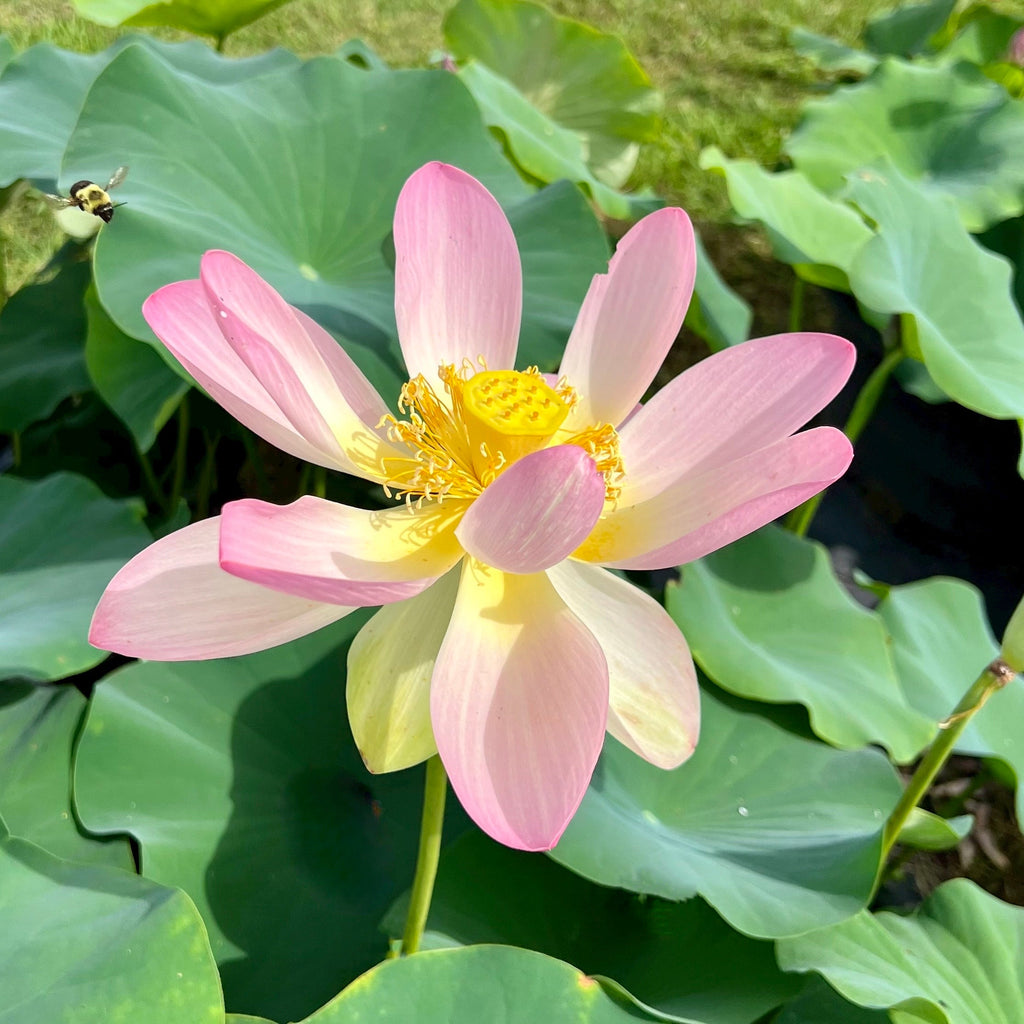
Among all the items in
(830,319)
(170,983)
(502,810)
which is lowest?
(830,319)

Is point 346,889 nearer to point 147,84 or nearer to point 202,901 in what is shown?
point 202,901

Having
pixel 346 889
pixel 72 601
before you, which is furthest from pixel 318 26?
pixel 346 889

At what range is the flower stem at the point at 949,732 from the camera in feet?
2.15

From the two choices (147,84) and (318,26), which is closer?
(147,84)

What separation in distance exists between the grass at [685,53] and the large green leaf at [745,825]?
5.07ft

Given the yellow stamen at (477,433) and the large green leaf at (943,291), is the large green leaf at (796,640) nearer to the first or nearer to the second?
the large green leaf at (943,291)

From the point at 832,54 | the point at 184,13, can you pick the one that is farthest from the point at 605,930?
the point at 832,54

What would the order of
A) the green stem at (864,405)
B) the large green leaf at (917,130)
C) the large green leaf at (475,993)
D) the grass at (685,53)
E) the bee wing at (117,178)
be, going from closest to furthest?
1. the large green leaf at (475,993)
2. the bee wing at (117,178)
3. the green stem at (864,405)
4. the large green leaf at (917,130)
5. the grass at (685,53)

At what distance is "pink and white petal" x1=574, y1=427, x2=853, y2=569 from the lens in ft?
1.65

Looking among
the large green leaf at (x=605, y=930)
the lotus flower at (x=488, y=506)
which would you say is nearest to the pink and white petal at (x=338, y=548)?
the lotus flower at (x=488, y=506)

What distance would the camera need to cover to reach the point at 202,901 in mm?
726

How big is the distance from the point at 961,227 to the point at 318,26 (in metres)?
2.44

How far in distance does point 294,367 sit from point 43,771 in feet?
1.40

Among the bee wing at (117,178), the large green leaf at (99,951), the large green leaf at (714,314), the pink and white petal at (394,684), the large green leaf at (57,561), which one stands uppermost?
the bee wing at (117,178)
